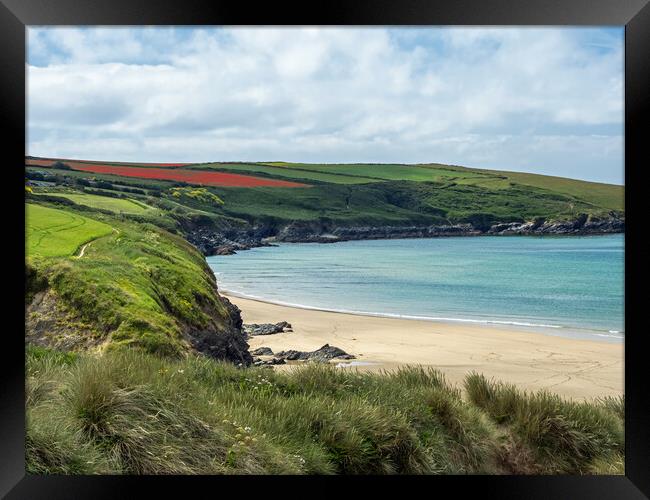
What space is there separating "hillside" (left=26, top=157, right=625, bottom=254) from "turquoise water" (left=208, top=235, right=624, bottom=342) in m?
2.12

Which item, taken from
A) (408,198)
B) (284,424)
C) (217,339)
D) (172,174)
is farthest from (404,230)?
(284,424)

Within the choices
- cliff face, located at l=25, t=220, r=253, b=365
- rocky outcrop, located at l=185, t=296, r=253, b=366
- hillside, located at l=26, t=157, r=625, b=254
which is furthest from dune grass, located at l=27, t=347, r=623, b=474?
hillside, located at l=26, t=157, r=625, b=254

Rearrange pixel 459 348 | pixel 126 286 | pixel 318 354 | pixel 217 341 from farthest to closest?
pixel 459 348 < pixel 318 354 < pixel 217 341 < pixel 126 286

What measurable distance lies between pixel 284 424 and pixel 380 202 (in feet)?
185

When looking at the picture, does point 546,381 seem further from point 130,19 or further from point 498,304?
point 498,304

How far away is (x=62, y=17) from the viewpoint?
3.28m

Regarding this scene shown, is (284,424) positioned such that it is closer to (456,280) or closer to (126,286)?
(126,286)

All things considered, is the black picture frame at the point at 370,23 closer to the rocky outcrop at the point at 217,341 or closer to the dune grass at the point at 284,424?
the dune grass at the point at 284,424

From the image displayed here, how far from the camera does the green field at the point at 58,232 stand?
7.72 meters

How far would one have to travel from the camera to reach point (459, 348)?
1587 centimetres

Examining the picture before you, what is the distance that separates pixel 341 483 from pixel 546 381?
1003 centimetres

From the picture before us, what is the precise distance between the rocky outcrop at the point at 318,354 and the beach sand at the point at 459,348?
55 cm

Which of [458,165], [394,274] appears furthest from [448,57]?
[394,274]

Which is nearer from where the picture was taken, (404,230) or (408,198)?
(408,198)
